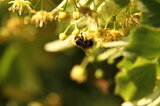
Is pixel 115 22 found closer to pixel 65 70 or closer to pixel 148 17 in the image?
pixel 148 17

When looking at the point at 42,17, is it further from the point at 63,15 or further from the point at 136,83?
the point at 136,83

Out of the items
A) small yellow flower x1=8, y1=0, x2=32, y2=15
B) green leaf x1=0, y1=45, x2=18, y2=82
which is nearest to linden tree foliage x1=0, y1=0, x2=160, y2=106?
small yellow flower x1=8, y1=0, x2=32, y2=15

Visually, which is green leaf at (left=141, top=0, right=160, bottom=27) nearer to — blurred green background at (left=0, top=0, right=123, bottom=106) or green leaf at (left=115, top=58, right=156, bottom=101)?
green leaf at (left=115, top=58, right=156, bottom=101)

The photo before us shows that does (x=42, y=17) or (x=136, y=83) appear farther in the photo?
(x=42, y=17)

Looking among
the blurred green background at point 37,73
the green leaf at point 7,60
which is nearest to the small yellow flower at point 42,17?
the blurred green background at point 37,73

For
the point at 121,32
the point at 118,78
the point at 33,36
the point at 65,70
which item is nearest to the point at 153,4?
the point at 121,32

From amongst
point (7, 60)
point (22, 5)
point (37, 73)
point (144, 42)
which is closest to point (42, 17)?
point (22, 5)

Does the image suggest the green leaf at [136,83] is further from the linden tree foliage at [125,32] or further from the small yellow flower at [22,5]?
the small yellow flower at [22,5]
